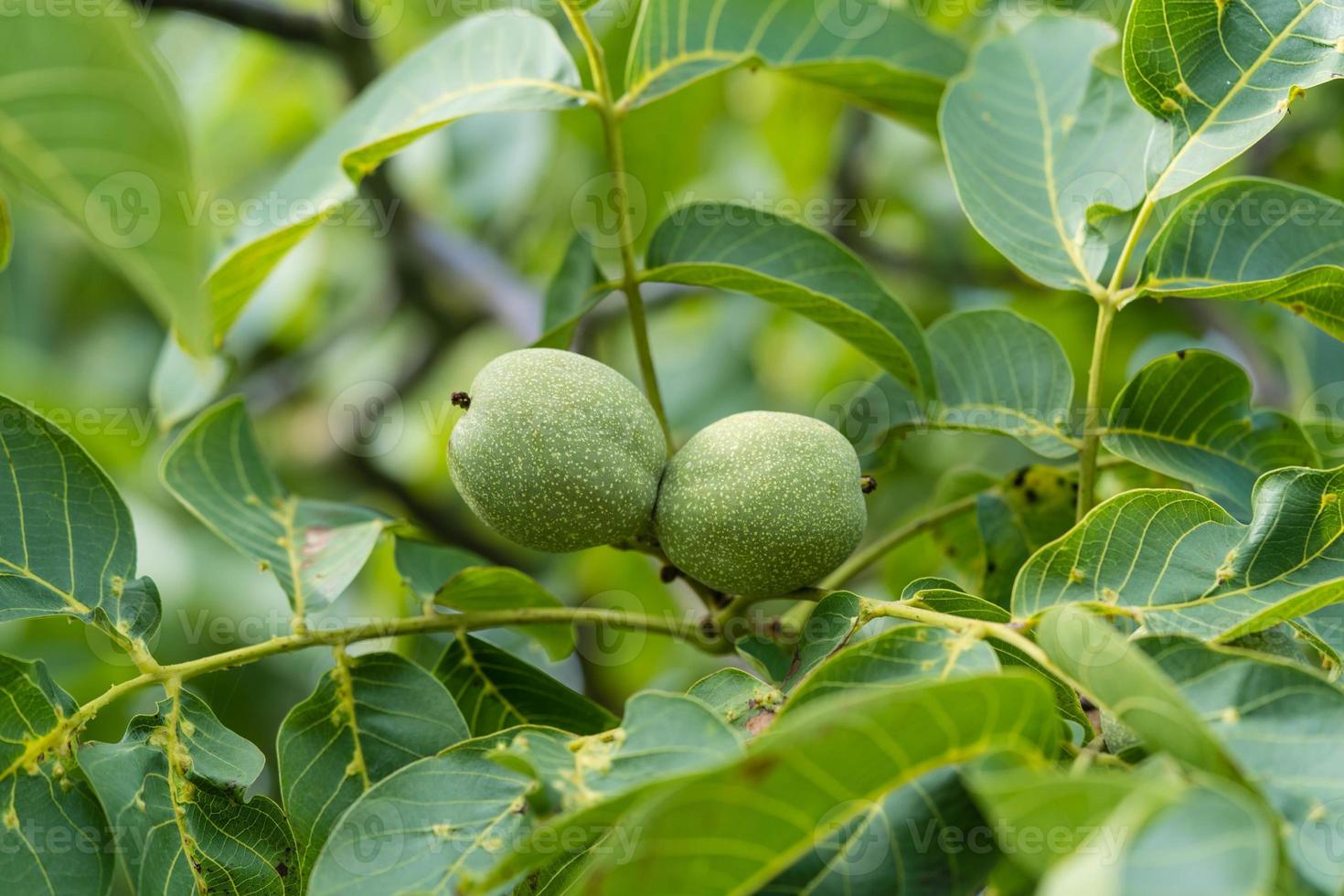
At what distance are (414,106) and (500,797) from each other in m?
0.84

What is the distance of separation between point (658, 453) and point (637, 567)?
1338 mm

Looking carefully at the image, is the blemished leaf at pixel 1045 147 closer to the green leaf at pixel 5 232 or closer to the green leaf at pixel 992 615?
the green leaf at pixel 992 615

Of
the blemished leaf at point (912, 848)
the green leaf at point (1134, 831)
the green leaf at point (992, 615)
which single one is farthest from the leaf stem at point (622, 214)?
the green leaf at point (1134, 831)

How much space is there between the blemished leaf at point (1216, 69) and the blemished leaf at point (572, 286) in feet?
2.16

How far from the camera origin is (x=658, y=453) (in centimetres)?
125

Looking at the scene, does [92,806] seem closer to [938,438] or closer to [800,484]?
[800,484]

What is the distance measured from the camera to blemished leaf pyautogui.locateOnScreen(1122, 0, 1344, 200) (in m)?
1.16

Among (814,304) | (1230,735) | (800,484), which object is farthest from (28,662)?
(1230,735)

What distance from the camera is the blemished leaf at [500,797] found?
0.81 metres

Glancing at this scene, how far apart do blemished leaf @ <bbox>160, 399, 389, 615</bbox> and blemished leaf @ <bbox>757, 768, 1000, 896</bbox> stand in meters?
0.67

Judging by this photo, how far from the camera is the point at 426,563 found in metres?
1.50

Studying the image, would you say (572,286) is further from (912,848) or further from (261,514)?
(912,848)

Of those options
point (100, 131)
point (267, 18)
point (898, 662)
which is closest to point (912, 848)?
point (898, 662)

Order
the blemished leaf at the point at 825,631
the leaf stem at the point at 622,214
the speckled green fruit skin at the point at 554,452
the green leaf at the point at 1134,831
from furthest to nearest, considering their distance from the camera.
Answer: the leaf stem at the point at 622,214 → the speckled green fruit skin at the point at 554,452 → the blemished leaf at the point at 825,631 → the green leaf at the point at 1134,831
